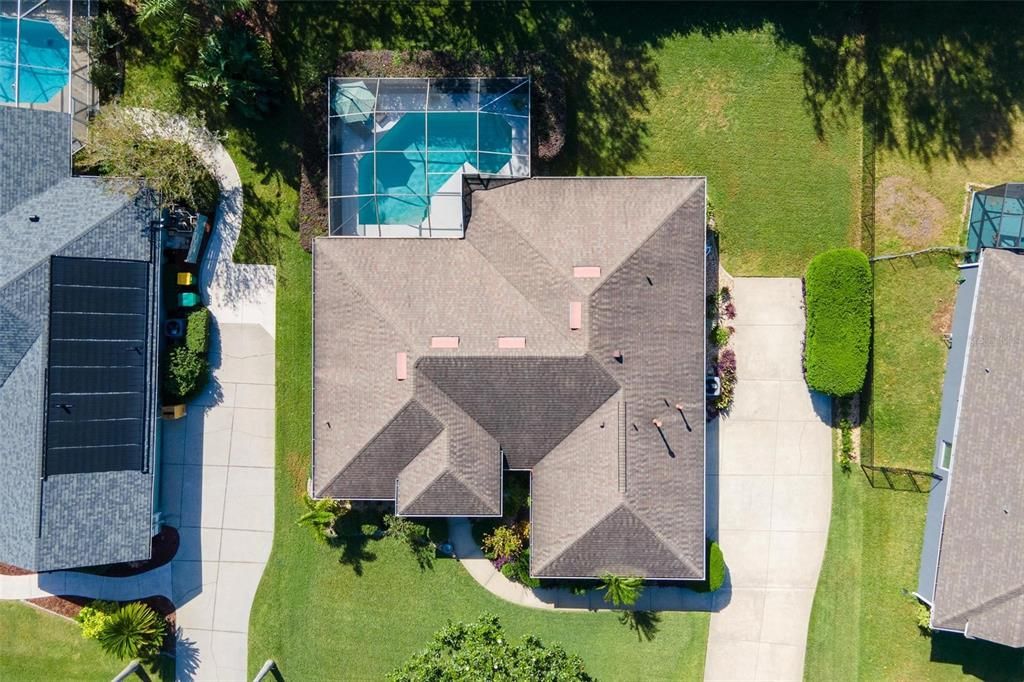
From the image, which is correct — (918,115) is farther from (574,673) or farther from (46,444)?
(46,444)

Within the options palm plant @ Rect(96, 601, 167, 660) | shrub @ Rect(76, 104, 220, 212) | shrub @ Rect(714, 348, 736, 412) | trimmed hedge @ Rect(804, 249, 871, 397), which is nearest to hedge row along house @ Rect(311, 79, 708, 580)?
shrub @ Rect(714, 348, 736, 412)

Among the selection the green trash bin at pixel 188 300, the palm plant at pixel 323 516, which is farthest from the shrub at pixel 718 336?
the green trash bin at pixel 188 300

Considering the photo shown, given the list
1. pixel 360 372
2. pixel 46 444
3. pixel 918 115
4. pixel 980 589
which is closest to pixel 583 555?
pixel 360 372

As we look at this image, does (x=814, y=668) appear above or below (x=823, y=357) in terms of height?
below

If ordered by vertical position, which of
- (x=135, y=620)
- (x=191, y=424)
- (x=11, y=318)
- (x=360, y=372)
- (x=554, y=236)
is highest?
(x=554, y=236)

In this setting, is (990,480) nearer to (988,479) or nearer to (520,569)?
(988,479)

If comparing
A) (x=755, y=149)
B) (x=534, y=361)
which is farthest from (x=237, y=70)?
(x=755, y=149)

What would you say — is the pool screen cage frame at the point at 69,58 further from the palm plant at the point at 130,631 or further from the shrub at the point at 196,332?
the palm plant at the point at 130,631
